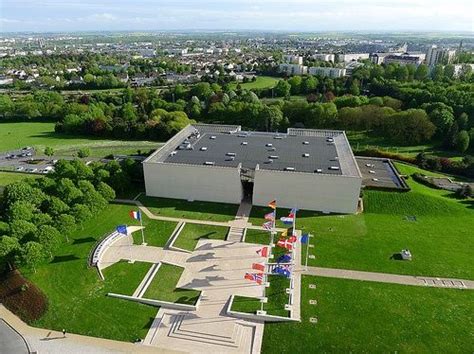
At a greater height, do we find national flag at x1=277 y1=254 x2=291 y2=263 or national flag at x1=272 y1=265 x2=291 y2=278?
national flag at x1=272 y1=265 x2=291 y2=278

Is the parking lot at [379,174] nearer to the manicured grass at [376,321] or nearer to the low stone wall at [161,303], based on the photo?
the manicured grass at [376,321]

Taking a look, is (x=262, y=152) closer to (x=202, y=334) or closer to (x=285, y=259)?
(x=285, y=259)

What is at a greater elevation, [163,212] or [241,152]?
[241,152]

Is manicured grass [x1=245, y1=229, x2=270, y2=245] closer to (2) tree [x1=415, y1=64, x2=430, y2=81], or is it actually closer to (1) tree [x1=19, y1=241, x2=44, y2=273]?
(1) tree [x1=19, y1=241, x2=44, y2=273]

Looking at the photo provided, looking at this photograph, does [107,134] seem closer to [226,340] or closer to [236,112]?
[236,112]

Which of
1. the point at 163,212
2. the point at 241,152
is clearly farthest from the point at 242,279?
the point at 241,152

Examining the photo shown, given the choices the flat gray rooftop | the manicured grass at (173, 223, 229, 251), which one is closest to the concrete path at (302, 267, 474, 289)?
the manicured grass at (173, 223, 229, 251)
